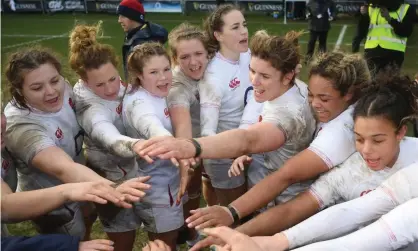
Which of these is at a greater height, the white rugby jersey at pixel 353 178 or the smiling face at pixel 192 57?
the smiling face at pixel 192 57

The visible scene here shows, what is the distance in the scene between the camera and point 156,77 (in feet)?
9.82

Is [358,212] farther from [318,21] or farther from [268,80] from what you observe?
[318,21]

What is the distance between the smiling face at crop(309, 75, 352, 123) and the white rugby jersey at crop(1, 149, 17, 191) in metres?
1.87

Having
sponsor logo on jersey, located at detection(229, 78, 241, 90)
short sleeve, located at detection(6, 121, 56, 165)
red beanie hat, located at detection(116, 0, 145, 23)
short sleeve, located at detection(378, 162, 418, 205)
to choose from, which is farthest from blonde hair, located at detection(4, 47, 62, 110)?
red beanie hat, located at detection(116, 0, 145, 23)

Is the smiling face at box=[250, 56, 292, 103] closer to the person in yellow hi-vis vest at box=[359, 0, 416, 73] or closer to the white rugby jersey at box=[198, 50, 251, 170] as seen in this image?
the white rugby jersey at box=[198, 50, 251, 170]

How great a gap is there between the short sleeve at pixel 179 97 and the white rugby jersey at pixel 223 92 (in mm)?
104

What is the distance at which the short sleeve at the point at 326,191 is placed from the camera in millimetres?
2340

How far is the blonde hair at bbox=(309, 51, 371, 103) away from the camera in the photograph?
8.25 feet

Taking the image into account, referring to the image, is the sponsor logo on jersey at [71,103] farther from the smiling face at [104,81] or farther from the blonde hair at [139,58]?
the blonde hair at [139,58]

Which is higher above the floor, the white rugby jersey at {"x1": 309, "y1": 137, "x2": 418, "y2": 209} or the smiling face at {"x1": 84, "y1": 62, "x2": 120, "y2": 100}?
the smiling face at {"x1": 84, "y1": 62, "x2": 120, "y2": 100}

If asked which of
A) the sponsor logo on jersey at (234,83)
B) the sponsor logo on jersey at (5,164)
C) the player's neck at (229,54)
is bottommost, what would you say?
the sponsor logo on jersey at (5,164)

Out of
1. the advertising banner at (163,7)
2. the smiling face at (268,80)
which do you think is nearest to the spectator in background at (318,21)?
the smiling face at (268,80)

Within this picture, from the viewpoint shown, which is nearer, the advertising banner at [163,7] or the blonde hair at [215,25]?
the blonde hair at [215,25]

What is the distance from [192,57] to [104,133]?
1.02 meters
